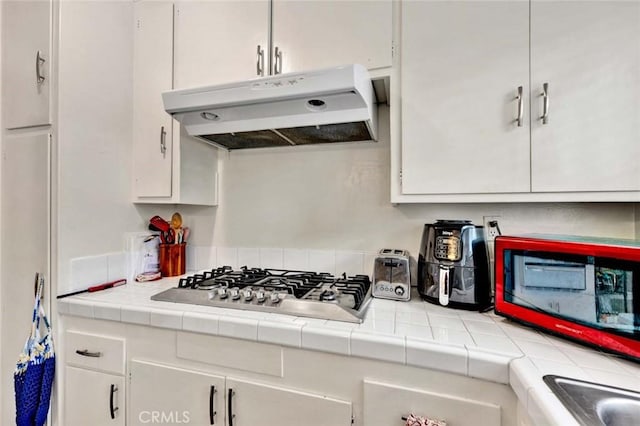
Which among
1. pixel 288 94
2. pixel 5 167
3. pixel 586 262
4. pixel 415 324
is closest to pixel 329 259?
pixel 415 324

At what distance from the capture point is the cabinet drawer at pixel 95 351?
1040 millimetres

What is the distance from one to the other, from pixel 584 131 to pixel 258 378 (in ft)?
4.32

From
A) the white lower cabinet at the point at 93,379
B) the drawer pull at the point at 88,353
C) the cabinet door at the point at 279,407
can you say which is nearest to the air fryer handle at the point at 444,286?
the cabinet door at the point at 279,407

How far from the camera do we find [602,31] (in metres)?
0.89

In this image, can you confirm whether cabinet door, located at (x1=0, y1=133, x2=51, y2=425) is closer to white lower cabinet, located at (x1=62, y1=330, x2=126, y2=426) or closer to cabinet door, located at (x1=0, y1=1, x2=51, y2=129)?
cabinet door, located at (x1=0, y1=1, x2=51, y2=129)

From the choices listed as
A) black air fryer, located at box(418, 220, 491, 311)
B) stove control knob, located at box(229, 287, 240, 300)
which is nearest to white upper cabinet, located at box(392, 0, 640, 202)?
black air fryer, located at box(418, 220, 491, 311)

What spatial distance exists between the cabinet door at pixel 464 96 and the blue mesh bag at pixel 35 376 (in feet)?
5.11

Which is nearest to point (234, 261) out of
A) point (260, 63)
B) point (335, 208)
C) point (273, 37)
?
point (335, 208)

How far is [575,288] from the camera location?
768 mm

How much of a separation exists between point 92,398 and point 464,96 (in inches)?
71.2

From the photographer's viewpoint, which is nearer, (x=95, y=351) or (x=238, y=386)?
(x=238, y=386)

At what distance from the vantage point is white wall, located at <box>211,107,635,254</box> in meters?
1.17

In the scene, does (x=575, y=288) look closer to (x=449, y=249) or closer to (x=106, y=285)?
(x=449, y=249)

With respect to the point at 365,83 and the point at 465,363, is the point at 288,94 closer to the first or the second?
the point at 365,83
